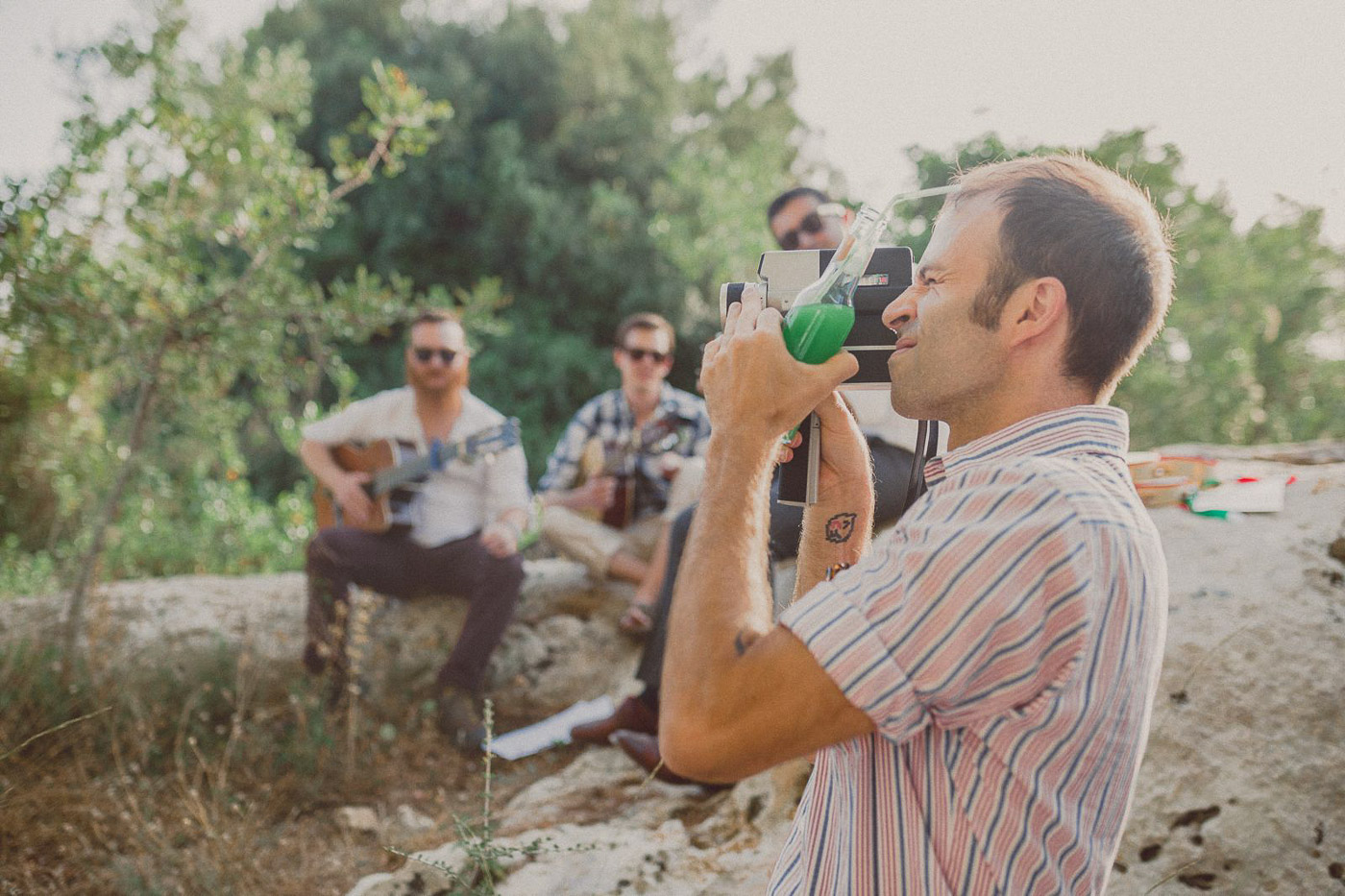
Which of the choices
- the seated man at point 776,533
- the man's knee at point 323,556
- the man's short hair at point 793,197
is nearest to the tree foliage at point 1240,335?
the man's short hair at point 793,197

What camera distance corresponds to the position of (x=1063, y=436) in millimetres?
1171

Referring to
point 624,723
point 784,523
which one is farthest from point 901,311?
point 624,723

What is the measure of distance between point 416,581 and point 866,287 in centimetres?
374

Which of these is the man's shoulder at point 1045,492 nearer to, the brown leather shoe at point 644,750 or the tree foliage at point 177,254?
the brown leather shoe at point 644,750

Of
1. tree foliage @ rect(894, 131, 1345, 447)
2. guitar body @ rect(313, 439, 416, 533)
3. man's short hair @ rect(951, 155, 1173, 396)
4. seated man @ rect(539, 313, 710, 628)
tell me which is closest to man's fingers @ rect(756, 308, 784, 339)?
man's short hair @ rect(951, 155, 1173, 396)

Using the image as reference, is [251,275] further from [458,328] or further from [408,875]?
[408,875]

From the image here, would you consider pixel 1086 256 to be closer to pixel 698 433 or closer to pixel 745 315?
pixel 745 315

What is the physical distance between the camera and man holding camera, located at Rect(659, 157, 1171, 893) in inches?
37.9

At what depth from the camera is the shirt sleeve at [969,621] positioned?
0.95 meters

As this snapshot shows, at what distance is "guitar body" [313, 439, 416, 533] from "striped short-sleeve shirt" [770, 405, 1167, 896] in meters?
4.04

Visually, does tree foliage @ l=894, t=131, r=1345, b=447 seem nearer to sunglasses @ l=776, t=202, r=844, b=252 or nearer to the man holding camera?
sunglasses @ l=776, t=202, r=844, b=252

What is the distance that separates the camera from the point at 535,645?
4785 millimetres

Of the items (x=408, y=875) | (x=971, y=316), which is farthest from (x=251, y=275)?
(x=971, y=316)

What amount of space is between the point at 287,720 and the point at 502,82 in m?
13.8
